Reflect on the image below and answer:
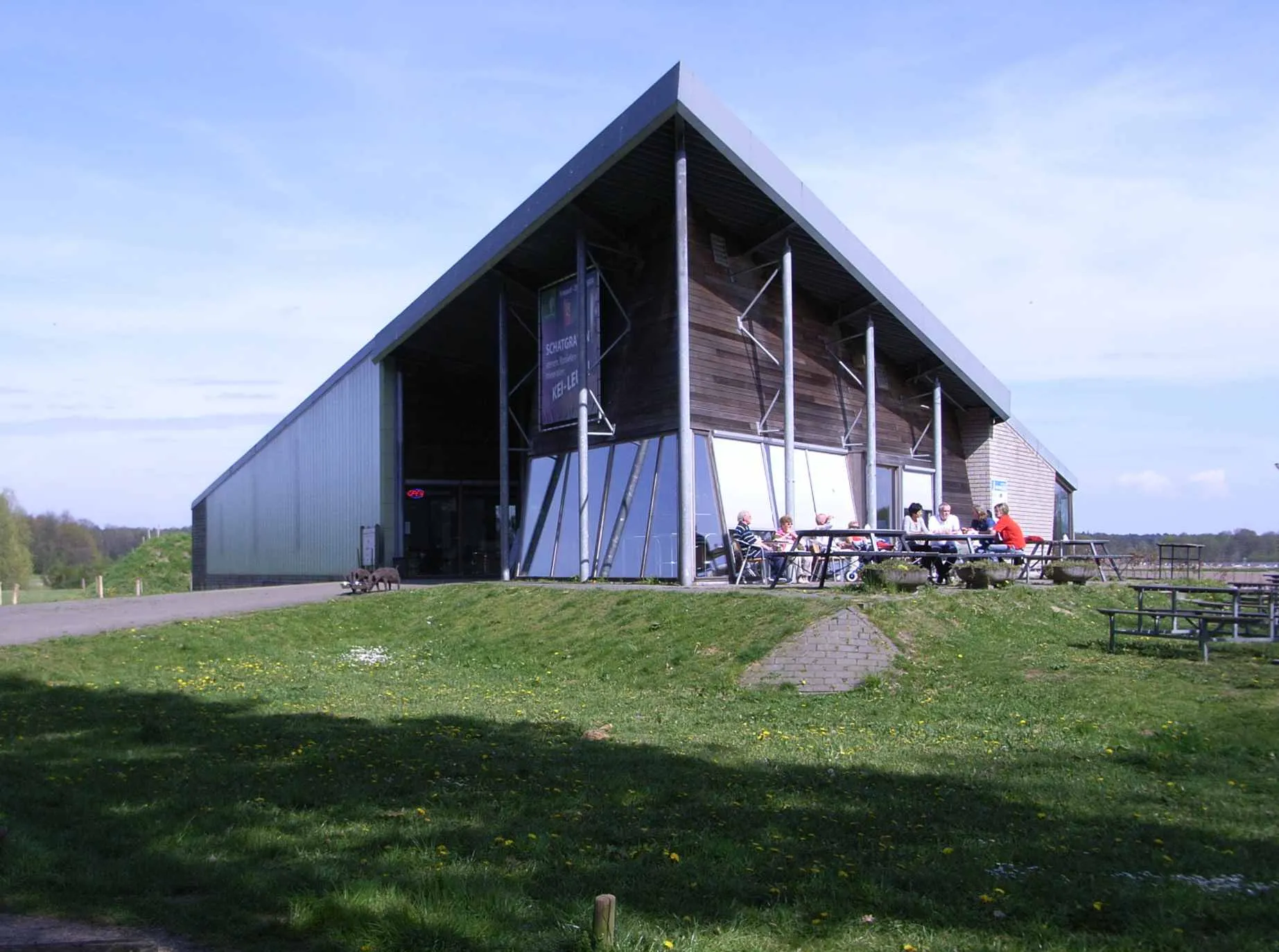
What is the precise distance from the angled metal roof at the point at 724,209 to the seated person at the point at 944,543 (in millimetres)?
5668

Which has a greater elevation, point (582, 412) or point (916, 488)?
point (582, 412)

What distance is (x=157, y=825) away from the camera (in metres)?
5.87

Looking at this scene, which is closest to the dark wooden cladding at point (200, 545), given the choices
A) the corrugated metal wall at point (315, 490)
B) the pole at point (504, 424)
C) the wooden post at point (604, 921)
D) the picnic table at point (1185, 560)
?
the corrugated metal wall at point (315, 490)

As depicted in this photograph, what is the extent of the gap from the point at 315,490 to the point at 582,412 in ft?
44.8

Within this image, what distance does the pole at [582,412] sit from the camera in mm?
22047

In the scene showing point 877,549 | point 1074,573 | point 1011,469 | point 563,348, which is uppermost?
point 563,348

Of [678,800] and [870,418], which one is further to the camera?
[870,418]

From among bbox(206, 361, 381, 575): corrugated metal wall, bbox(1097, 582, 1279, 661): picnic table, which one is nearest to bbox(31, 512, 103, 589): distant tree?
bbox(206, 361, 381, 575): corrugated metal wall

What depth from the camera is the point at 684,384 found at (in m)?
19.9

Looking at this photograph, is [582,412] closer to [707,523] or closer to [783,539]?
[707,523]

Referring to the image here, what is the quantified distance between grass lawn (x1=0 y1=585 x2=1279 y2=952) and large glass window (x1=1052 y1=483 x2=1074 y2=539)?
A: 64.6ft

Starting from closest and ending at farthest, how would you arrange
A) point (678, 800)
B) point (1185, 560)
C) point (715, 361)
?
1. point (678, 800)
2. point (715, 361)
3. point (1185, 560)

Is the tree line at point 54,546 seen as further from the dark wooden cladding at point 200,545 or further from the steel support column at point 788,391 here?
the steel support column at point 788,391

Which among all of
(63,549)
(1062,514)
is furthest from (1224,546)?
(63,549)
